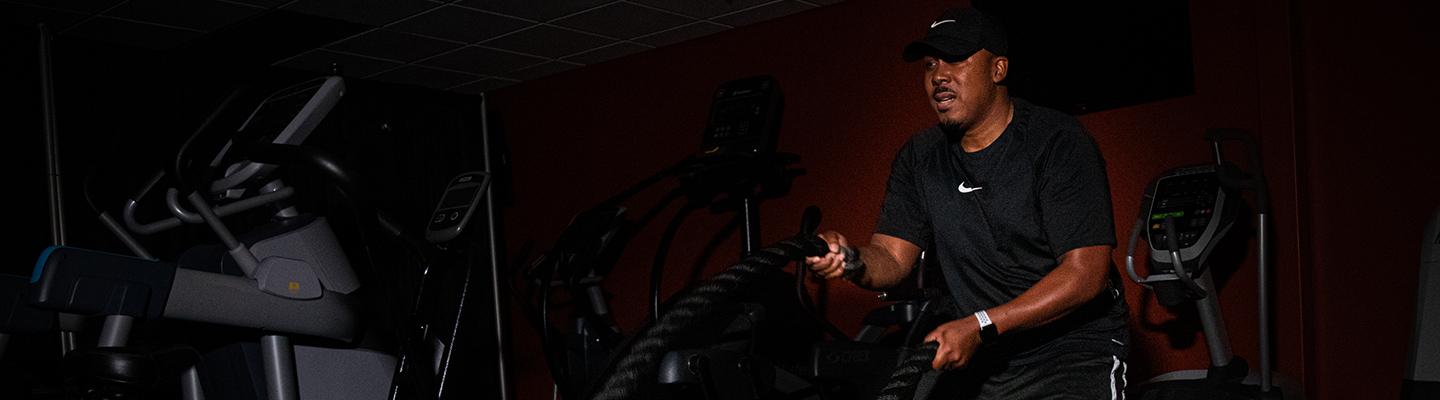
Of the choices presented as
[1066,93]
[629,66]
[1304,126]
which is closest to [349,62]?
[629,66]

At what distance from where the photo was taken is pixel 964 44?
2.32 m

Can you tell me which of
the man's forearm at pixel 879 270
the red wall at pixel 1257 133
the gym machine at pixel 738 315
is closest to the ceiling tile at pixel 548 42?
the red wall at pixel 1257 133

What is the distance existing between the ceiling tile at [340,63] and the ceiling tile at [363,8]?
66cm

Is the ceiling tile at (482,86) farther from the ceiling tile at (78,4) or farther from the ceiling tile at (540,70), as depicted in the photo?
the ceiling tile at (78,4)

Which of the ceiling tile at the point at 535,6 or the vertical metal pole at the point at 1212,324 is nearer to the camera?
the vertical metal pole at the point at 1212,324

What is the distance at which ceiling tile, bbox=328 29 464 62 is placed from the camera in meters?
5.38

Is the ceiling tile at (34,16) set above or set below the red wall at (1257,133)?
above

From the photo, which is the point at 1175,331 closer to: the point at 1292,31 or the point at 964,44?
the point at 1292,31

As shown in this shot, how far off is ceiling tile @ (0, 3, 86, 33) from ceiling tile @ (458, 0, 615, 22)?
5.71 ft

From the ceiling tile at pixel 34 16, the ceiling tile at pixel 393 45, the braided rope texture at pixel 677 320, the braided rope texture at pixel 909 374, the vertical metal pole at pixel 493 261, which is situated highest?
the ceiling tile at pixel 34 16

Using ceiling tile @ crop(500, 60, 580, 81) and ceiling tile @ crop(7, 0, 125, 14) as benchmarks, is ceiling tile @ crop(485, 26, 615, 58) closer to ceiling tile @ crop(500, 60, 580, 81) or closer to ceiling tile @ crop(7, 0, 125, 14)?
ceiling tile @ crop(500, 60, 580, 81)

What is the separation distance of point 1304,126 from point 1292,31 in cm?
34

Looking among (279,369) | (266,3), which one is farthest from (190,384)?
(266,3)

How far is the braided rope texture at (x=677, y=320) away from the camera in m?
1.25
